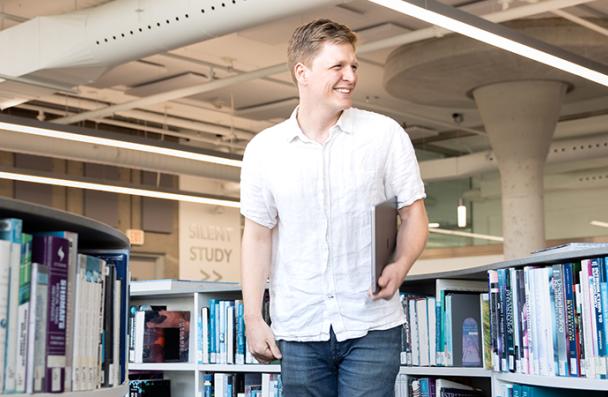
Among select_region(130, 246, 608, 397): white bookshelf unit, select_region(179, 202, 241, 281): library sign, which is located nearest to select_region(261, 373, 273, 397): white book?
select_region(130, 246, 608, 397): white bookshelf unit

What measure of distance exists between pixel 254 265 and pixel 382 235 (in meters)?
0.34

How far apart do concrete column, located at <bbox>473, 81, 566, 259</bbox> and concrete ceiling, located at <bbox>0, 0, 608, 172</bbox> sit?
43.1 inches

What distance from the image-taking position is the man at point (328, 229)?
233 centimetres

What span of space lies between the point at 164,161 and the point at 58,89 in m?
4.87

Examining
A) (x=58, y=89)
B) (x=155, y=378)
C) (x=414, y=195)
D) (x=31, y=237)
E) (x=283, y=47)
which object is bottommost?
(x=155, y=378)

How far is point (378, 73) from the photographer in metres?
12.3

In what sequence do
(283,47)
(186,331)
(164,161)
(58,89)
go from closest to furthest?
1. (186,331)
2. (58,89)
3. (283,47)
4. (164,161)

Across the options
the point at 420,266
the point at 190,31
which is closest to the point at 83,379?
the point at 190,31

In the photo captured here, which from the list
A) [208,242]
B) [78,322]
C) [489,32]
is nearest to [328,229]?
[78,322]

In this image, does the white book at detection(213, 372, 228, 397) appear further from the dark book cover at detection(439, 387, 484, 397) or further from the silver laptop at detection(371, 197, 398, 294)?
the silver laptop at detection(371, 197, 398, 294)

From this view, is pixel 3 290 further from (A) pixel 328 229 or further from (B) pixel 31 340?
(A) pixel 328 229

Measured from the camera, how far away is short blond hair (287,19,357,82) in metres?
2.39

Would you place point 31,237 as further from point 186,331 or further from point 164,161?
point 164,161

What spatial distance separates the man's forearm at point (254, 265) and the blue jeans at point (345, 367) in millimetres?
175
